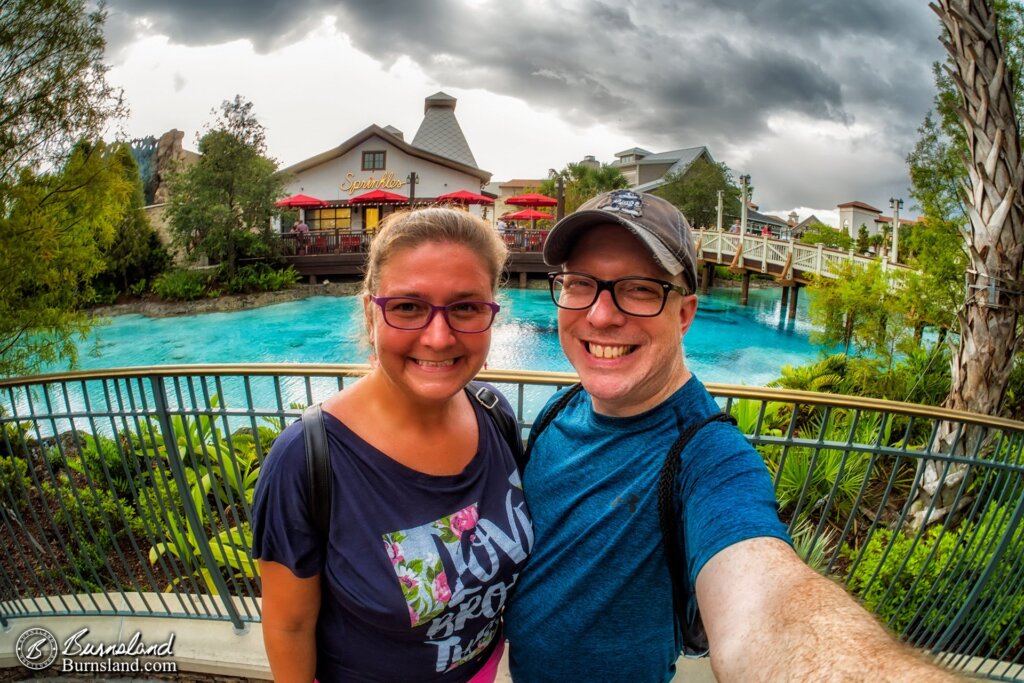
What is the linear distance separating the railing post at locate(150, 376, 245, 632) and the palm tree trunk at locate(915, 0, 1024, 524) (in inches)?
179

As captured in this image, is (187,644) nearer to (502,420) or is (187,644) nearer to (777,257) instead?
(502,420)

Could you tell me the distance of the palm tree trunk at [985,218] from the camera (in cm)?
434

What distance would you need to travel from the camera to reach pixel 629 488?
116cm

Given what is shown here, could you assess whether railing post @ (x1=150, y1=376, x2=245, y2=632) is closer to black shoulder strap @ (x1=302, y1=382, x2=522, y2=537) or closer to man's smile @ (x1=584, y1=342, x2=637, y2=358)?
black shoulder strap @ (x1=302, y1=382, x2=522, y2=537)

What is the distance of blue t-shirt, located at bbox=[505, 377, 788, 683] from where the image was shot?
1044 mm

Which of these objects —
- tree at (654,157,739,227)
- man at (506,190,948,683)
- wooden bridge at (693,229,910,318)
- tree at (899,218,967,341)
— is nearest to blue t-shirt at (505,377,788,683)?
man at (506,190,948,683)

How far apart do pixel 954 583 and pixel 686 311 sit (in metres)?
3.16

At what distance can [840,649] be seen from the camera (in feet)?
2.34

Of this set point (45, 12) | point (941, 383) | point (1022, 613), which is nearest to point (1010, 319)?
point (1022, 613)

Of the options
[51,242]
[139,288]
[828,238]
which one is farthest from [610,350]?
[828,238]

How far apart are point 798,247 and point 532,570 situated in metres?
19.8

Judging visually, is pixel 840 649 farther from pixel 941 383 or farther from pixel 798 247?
pixel 798 247

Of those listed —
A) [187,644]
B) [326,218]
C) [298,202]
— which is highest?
[298,202]

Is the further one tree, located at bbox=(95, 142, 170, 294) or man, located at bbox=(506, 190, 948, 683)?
tree, located at bbox=(95, 142, 170, 294)
